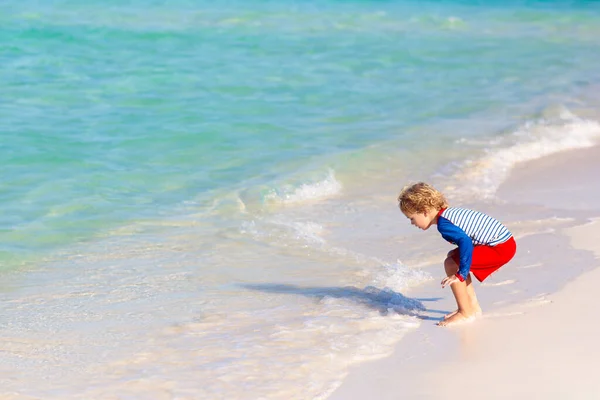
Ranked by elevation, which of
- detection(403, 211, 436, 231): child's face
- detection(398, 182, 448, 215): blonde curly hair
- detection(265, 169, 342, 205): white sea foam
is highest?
detection(265, 169, 342, 205): white sea foam

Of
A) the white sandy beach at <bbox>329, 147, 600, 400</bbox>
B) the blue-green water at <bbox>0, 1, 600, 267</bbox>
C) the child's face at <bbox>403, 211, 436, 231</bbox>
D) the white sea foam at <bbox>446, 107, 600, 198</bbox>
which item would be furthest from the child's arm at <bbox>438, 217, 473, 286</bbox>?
the blue-green water at <bbox>0, 1, 600, 267</bbox>

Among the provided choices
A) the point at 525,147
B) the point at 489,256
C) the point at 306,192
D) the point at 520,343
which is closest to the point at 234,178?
the point at 306,192

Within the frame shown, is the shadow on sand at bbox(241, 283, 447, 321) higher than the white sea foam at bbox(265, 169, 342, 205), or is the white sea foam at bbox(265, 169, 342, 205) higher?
the white sea foam at bbox(265, 169, 342, 205)

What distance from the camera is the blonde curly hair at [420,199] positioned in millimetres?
4711

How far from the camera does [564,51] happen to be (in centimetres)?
1623

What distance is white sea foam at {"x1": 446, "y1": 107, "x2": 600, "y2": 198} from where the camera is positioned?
7765mm

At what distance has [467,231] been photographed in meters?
4.78

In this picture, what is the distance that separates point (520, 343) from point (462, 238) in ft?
2.01

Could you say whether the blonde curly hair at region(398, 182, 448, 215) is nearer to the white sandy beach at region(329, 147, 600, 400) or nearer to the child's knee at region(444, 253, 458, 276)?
the child's knee at region(444, 253, 458, 276)

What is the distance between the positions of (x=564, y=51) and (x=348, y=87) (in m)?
5.58

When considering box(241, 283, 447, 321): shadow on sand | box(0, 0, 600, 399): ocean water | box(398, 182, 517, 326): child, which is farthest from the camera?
box(241, 283, 447, 321): shadow on sand

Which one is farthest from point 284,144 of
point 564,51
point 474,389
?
point 564,51

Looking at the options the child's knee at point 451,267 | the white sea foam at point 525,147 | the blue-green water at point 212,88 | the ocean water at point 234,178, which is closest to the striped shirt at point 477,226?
the child's knee at point 451,267

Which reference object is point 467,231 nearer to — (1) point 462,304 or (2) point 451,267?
(2) point 451,267
